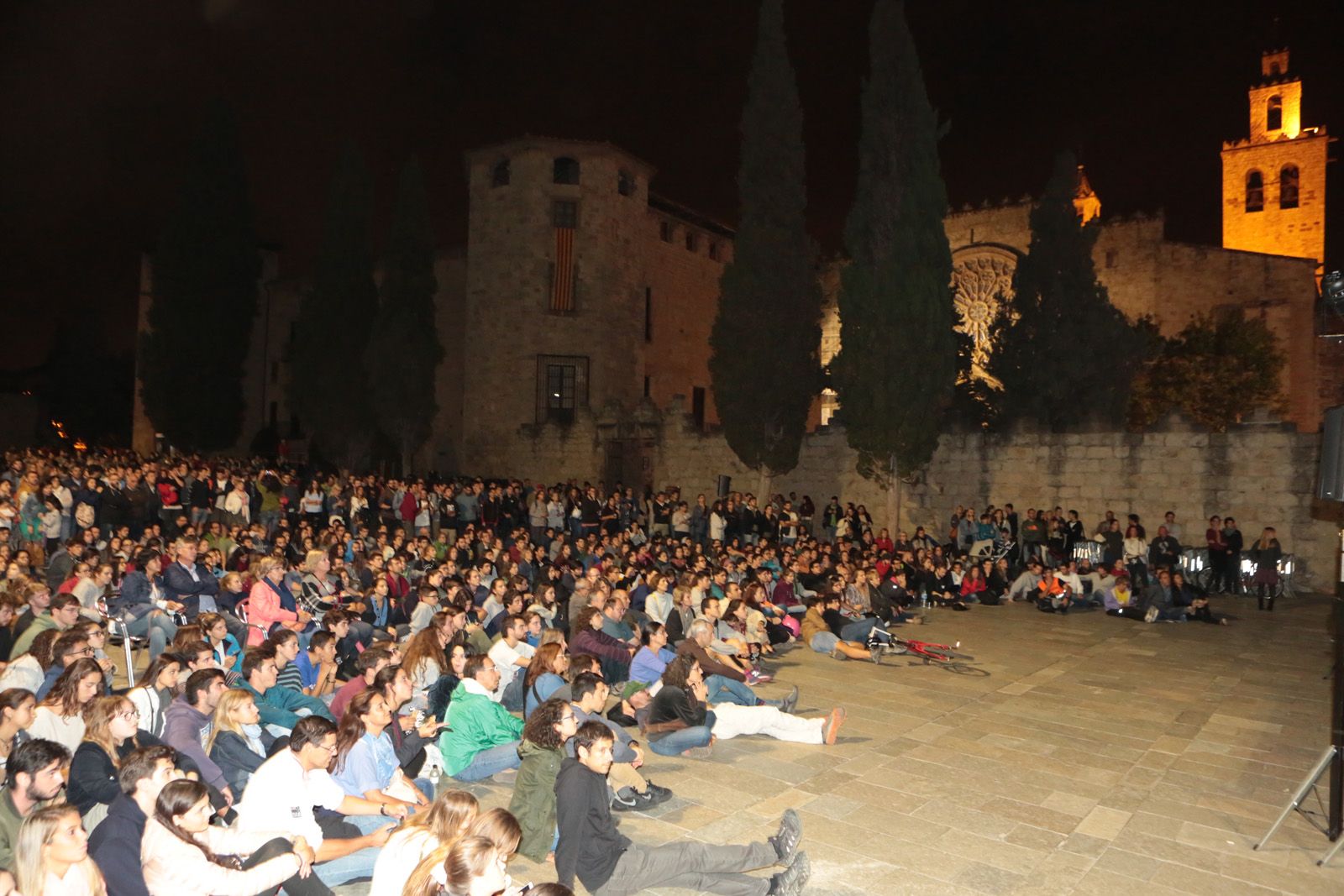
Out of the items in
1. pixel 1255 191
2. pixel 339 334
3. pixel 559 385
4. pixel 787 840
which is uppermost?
pixel 1255 191

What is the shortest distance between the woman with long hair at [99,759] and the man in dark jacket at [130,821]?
74 cm

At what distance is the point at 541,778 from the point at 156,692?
2.58 meters

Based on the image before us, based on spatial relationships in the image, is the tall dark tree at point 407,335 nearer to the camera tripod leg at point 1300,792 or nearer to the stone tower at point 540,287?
the stone tower at point 540,287

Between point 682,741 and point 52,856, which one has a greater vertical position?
point 52,856

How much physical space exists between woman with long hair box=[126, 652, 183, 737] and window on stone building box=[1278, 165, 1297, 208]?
192 ft

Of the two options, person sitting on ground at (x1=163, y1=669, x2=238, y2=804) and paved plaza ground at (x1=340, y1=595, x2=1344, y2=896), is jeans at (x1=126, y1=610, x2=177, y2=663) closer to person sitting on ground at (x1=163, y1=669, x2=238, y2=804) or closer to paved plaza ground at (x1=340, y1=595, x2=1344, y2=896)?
person sitting on ground at (x1=163, y1=669, x2=238, y2=804)

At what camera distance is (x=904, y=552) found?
15.6 metres

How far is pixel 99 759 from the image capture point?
4469mm

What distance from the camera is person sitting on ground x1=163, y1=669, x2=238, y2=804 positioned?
487cm

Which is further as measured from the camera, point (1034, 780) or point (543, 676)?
point (543, 676)

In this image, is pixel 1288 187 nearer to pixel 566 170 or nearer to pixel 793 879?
pixel 566 170

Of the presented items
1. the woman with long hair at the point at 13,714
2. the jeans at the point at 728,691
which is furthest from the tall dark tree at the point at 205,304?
the woman with long hair at the point at 13,714

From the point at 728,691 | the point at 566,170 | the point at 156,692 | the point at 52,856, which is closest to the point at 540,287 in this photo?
the point at 566,170

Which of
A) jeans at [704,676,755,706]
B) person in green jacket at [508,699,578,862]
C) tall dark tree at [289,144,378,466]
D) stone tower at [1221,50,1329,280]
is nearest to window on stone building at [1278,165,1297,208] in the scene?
stone tower at [1221,50,1329,280]
